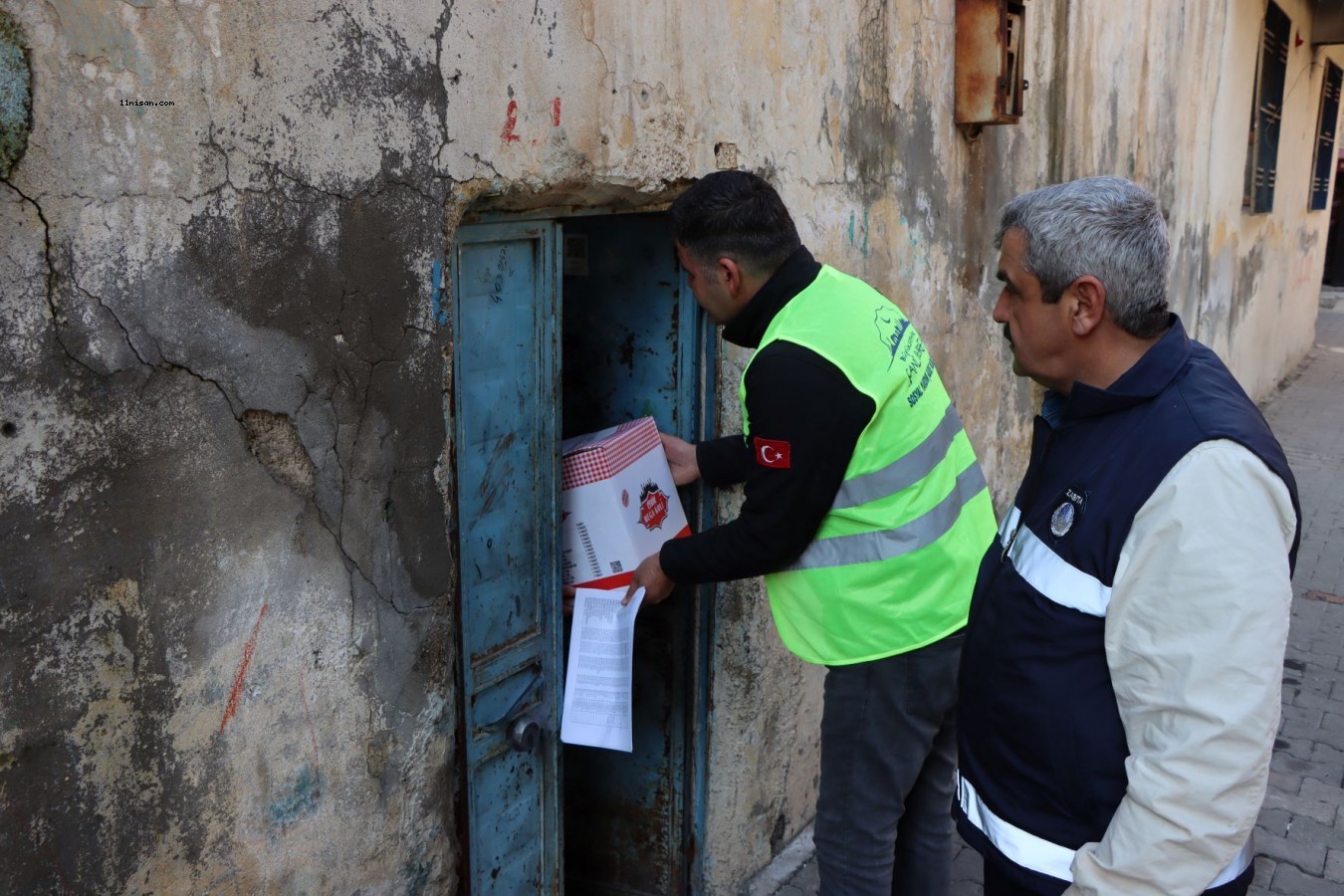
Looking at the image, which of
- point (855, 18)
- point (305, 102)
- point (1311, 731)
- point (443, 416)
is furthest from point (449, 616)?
point (1311, 731)

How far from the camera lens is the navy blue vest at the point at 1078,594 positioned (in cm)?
170

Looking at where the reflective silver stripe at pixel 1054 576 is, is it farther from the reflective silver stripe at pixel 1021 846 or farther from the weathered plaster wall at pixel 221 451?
the weathered plaster wall at pixel 221 451

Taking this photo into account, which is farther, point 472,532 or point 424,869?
point 472,532

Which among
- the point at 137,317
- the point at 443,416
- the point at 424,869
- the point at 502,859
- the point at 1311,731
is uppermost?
the point at 137,317

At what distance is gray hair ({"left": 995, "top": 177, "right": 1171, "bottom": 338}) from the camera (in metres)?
1.77

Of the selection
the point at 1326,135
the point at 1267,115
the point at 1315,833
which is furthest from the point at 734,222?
the point at 1326,135

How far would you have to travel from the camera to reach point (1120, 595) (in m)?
1.67

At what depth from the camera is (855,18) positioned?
3.58 metres

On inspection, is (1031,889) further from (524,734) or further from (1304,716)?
(1304,716)

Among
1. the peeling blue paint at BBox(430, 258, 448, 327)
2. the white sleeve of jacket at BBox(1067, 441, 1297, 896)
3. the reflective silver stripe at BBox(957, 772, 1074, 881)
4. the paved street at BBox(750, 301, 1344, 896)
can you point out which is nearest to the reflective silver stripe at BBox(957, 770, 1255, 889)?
the reflective silver stripe at BBox(957, 772, 1074, 881)

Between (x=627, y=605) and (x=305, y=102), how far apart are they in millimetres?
1345

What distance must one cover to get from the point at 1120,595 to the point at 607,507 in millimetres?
1365

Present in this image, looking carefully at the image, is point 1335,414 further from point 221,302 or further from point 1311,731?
point 221,302

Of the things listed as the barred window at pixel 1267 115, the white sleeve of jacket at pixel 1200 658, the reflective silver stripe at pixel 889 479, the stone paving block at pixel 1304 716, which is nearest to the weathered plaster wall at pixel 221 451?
the reflective silver stripe at pixel 889 479
